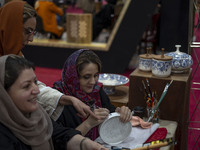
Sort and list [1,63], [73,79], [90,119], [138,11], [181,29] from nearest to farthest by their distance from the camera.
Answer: [1,63], [90,119], [73,79], [138,11], [181,29]

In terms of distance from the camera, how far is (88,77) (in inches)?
64.1

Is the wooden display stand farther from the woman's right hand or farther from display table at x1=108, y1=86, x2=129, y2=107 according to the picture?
the woman's right hand

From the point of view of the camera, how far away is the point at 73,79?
1614 mm

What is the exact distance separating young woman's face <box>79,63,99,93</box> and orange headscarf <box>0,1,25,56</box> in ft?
1.34

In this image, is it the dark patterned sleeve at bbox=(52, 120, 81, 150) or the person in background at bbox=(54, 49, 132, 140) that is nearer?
the dark patterned sleeve at bbox=(52, 120, 81, 150)

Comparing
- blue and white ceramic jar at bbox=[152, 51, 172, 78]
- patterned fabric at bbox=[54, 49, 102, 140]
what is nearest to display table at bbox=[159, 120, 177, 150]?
blue and white ceramic jar at bbox=[152, 51, 172, 78]

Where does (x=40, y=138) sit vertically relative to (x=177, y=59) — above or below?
below

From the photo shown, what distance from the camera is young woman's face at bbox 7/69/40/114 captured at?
1113 millimetres

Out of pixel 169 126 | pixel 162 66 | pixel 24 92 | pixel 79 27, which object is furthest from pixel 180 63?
pixel 79 27

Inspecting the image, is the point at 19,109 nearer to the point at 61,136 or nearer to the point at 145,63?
the point at 61,136

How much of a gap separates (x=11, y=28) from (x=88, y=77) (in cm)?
52

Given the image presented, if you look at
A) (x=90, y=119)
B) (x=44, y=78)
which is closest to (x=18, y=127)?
(x=90, y=119)

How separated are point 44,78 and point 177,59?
118 inches

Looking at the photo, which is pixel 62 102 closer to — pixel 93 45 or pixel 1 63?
pixel 1 63
